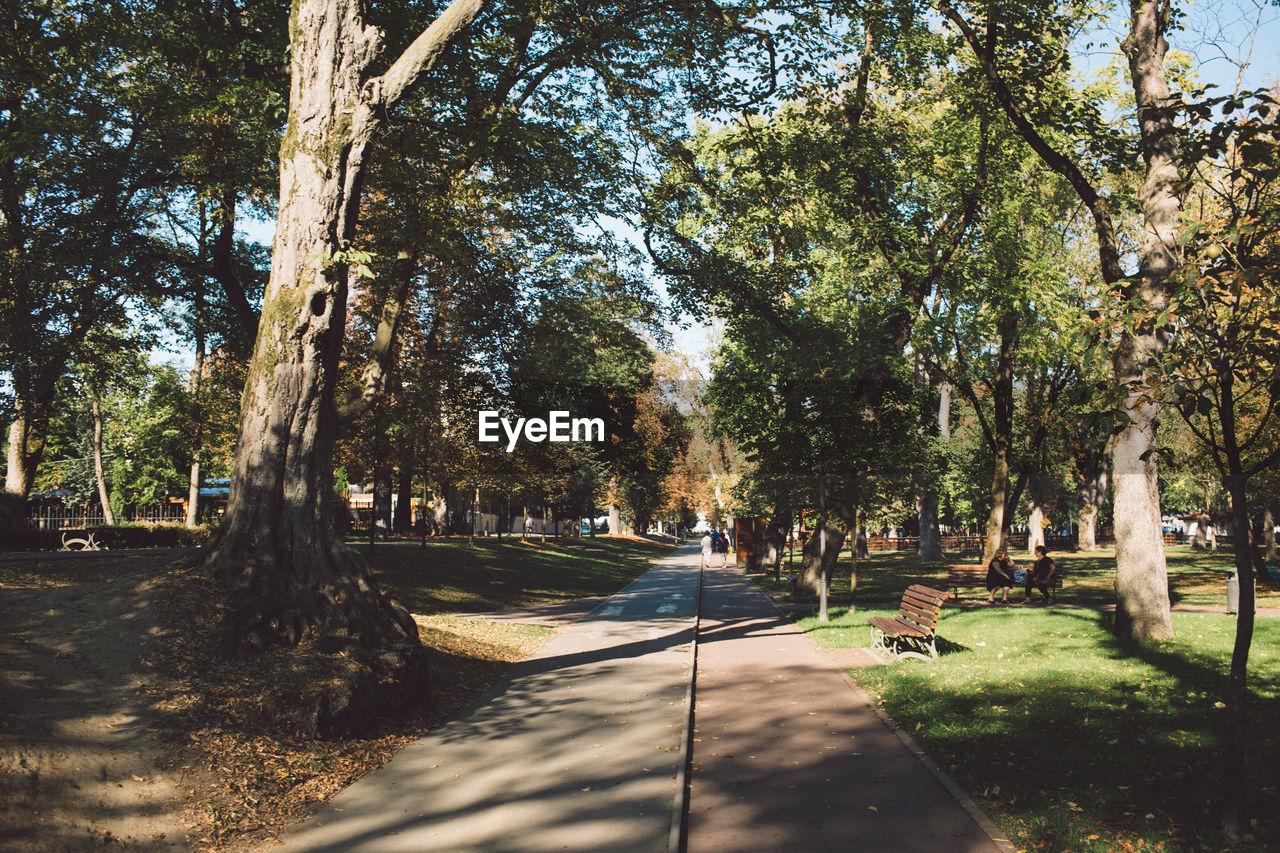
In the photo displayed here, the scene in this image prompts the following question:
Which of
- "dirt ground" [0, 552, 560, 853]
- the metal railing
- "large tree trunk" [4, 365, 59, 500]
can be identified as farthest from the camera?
the metal railing

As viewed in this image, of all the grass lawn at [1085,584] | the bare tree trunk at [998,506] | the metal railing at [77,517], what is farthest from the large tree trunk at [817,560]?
the metal railing at [77,517]

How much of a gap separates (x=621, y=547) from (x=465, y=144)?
139 feet

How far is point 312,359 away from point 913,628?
8.17m

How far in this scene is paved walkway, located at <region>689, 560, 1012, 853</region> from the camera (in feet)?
17.3

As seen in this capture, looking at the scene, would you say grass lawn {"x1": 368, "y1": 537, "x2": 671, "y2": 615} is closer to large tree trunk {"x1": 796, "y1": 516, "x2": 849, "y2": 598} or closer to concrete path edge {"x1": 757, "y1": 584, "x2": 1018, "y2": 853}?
large tree trunk {"x1": 796, "y1": 516, "x2": 849, "y2": 598}

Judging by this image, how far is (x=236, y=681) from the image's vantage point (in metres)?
7.23

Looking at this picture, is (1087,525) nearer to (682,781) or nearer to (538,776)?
(682,781)

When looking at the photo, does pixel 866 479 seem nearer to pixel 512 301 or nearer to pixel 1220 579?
pixel 512 301

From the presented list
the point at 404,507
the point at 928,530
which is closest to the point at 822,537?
Answer: the point at 404,507

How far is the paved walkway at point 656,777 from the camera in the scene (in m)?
5.31

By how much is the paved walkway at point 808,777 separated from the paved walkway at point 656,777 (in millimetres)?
17

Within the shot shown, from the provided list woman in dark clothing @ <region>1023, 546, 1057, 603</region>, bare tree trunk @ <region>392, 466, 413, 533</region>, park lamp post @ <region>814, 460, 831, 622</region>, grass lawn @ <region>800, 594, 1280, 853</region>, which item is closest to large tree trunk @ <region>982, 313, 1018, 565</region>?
woman in dark clothing @ <region>1023, 546, 1057, 603</region>

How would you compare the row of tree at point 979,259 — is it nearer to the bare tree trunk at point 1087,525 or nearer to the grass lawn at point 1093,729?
the grass lawn at point 1093,729

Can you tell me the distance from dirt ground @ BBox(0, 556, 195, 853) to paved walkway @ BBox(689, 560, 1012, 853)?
3456 mm
